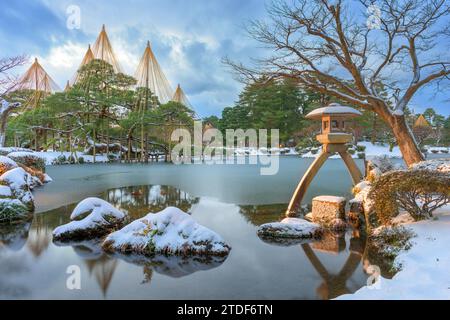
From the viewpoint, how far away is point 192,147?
91.8 ft

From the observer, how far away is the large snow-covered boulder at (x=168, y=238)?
4070 mm

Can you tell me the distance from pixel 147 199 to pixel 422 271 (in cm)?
665

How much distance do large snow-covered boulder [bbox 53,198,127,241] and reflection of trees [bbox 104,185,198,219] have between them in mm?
879

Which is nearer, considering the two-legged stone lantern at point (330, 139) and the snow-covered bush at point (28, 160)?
the two-legged stone lantern at point (330, 139)

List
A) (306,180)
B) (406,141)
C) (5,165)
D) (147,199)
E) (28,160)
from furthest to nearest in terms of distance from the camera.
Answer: (28,160) < (147,199) < (5,165) < (406,141) < (306,180)

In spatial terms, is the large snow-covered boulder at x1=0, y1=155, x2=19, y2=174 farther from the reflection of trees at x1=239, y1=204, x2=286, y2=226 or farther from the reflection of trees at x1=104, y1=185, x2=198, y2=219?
the reflection of trees at x1=239, y1=204, x2=286, y2=226

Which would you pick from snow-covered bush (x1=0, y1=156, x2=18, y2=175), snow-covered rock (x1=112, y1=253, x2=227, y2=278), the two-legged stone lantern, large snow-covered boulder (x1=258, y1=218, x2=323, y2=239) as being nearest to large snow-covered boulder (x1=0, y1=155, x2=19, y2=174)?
snow-covered bush (x1=0, y1=156, x2=18, y2=175)

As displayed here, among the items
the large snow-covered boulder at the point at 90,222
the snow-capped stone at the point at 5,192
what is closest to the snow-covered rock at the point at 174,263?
the large snow-covered boulder at the point at 90,222

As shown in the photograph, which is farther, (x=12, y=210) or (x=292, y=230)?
(x=12, y=210)

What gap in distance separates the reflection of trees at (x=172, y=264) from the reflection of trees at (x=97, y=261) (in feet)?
0.68

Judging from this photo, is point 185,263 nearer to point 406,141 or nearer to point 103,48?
point 406,141

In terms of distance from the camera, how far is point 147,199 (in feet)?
26.6

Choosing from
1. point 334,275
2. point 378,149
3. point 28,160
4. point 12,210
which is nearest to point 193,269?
point 334,275

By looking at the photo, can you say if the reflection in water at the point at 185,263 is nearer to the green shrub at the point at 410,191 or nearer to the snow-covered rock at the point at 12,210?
the snow-covered rock at the point at 12,210
